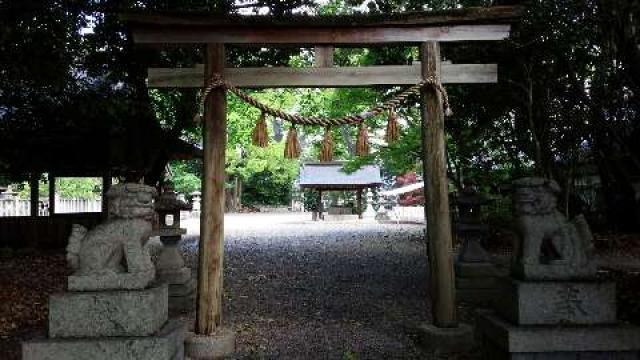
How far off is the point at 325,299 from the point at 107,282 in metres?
4.60

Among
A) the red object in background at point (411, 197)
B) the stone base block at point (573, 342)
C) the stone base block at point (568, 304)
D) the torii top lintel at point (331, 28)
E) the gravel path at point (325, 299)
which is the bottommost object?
the gravel path at point (325, 299)

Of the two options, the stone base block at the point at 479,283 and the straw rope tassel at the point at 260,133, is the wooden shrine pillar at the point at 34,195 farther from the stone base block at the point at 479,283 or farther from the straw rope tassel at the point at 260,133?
the stone base block at the point at 479,283

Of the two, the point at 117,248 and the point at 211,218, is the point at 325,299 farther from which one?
the point at 117,248

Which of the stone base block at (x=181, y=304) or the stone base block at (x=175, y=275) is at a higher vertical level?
the stone base block at (x=175, y=275)

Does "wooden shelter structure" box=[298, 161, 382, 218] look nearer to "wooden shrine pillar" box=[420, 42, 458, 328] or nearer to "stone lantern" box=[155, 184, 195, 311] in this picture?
"stone lantern" box=[155, 184, 195, 311]

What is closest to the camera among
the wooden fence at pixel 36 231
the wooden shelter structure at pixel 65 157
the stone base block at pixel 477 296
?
the stone base block at pixel 477 296

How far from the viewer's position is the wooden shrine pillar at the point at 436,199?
5.39m

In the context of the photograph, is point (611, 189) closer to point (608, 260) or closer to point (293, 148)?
point (608, 260)

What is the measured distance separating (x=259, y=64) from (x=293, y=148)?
25.9ft

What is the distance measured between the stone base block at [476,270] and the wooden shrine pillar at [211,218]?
425cm

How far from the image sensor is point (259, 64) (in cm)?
1294

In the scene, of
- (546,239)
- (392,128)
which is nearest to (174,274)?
(392,128)

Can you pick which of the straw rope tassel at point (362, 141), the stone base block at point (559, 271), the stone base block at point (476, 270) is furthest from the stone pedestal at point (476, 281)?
the stone base block at point (559, 271)

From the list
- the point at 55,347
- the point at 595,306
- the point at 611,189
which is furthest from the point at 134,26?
the point at 611,189
